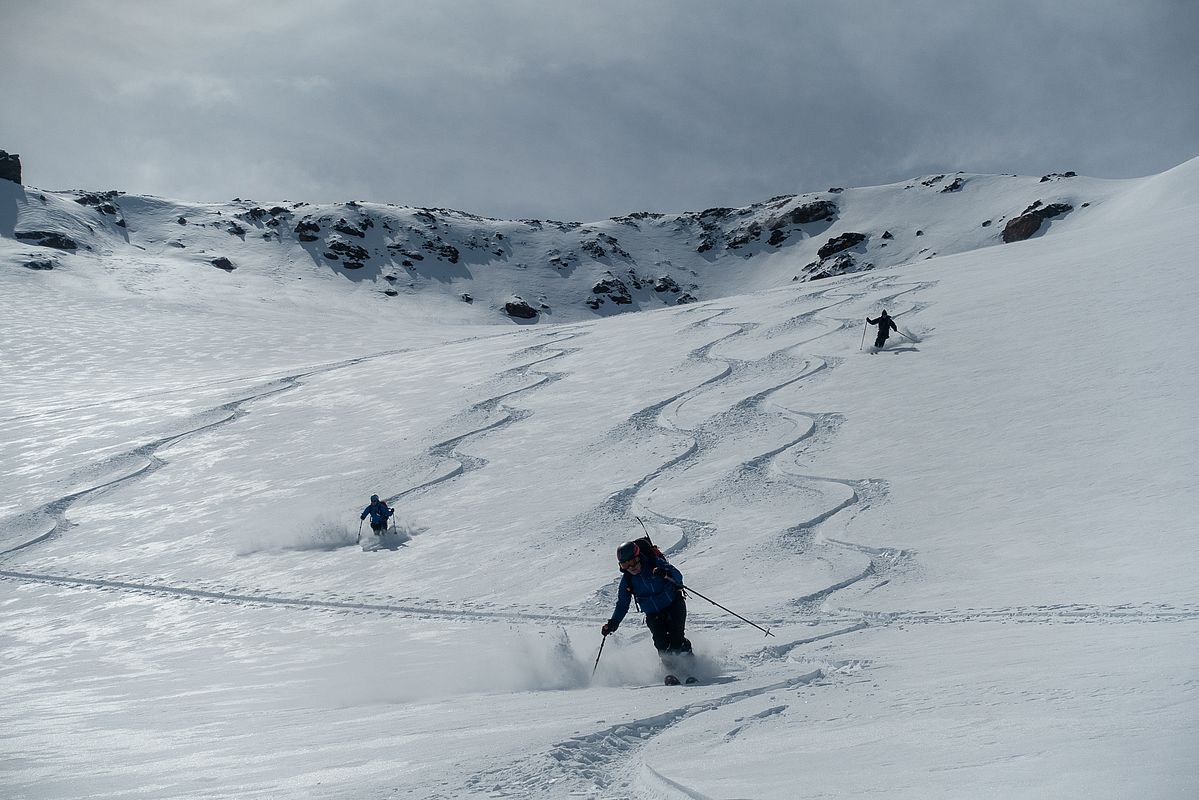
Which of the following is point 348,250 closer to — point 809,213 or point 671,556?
point 809,213

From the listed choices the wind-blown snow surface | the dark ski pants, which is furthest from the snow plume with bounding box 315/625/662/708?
the dark ski pants

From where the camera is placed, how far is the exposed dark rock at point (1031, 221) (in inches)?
3066

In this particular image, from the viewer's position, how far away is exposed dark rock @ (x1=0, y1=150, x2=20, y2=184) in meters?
98.0

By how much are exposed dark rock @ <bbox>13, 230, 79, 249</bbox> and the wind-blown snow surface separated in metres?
63.6

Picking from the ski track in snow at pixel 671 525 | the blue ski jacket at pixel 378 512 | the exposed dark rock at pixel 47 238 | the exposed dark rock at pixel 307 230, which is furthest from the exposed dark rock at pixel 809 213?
the blue ski jacket at pixel 378 512

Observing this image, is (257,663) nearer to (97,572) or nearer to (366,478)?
(97,572)

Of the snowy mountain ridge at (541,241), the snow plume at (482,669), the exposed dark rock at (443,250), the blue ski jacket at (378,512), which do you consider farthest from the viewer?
the exposed dark rock at (443,250)

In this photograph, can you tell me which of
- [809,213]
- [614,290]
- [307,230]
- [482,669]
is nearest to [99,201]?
[307,230]

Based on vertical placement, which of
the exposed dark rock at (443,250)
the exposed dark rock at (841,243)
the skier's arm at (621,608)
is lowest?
the skier's arm at (621,608)

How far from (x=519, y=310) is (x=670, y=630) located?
3394 inches

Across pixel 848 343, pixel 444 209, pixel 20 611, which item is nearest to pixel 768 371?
pixel 848 343

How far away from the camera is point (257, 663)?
9.84 meters

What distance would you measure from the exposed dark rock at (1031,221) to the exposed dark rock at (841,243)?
894 inches

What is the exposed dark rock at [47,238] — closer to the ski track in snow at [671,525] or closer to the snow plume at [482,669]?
the ski track in snow at [671,525]
